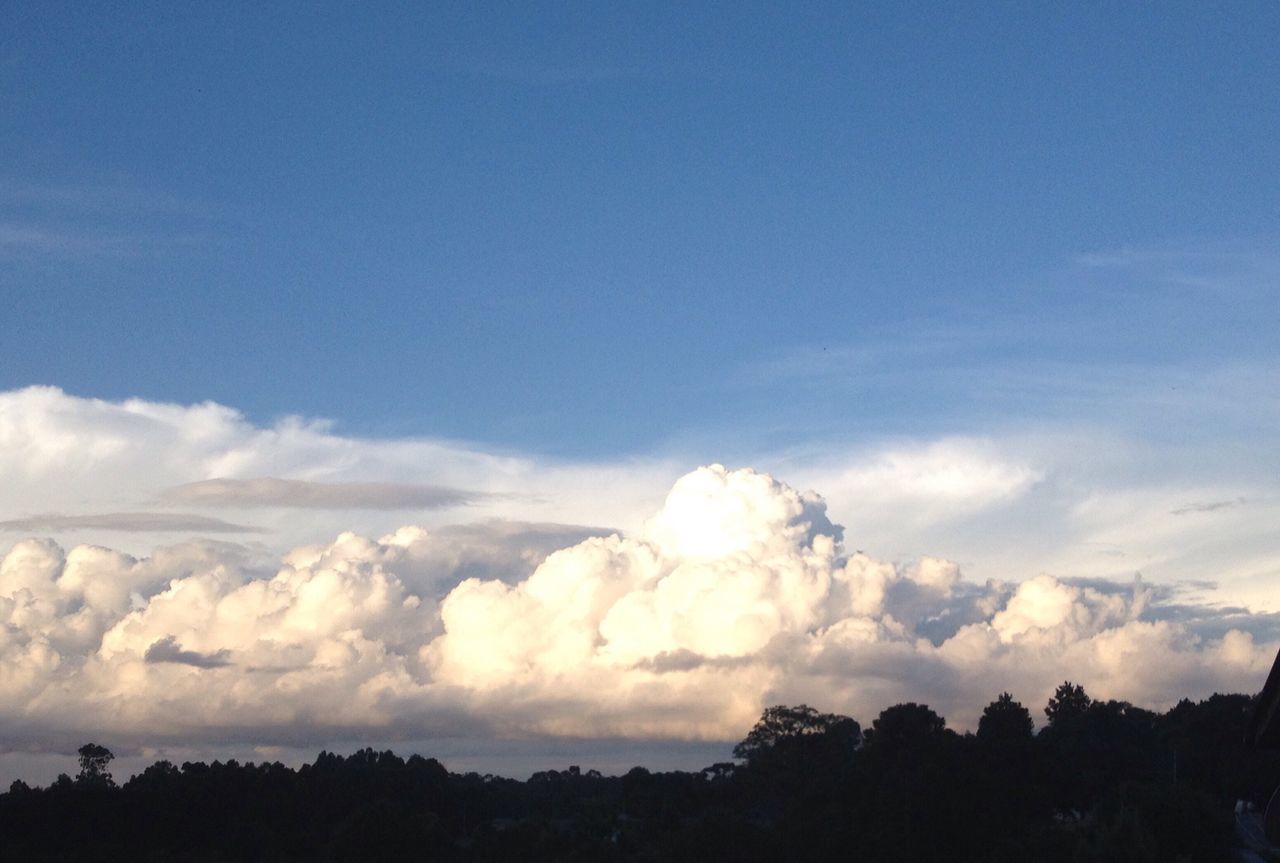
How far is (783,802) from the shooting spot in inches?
4508

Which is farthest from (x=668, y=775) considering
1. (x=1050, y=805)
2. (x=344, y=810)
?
(x=1050, y=805)

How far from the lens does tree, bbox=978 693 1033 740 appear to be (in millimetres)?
112688

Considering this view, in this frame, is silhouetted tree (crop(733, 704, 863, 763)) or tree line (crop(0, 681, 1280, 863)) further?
silhouetted tree (crop(733, 704, 863, 763))

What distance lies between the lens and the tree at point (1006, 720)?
113 meters

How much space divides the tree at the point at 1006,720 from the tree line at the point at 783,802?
24cm

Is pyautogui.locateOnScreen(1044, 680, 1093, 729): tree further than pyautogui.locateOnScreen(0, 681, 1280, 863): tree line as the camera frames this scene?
Yes

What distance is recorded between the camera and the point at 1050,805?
89.7 m

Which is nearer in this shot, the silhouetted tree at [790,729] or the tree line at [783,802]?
the tree line at [783,802]

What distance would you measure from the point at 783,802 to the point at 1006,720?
65.2 ft

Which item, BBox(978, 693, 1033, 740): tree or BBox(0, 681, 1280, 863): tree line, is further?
BBox(978, 693, 1033, 740): tree

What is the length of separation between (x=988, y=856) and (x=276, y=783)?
65.0m

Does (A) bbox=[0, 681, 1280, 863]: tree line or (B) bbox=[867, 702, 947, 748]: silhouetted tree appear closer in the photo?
(A) bbox=[0, 681, 1280, 863]: tree line

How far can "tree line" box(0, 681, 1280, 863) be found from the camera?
63.8 meters

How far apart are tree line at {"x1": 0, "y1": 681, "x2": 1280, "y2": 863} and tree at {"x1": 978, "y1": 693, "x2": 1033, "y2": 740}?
237 millimetres
